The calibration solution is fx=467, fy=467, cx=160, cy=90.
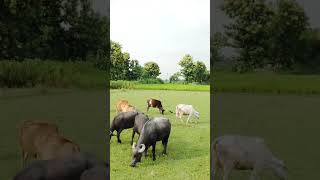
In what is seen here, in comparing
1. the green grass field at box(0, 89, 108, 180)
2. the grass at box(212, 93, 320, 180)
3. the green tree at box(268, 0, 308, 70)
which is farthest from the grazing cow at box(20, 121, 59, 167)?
the green tree at box(268, 0, 308, 70)

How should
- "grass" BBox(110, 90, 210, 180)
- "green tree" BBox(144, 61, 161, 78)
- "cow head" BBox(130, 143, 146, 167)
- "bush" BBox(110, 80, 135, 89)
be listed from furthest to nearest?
"bush" BBox(110, 80, 135, 89), "green tree" BBox(144, 61, 161, 78), "cow head" BBox(130, 143, 146, 167), "grass" BBox(110, 90, 210, 180)

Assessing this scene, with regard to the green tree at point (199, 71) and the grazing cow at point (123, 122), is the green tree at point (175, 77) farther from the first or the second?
the grazing cow at point (123, 122)

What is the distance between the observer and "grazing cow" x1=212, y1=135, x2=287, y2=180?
5.79 m

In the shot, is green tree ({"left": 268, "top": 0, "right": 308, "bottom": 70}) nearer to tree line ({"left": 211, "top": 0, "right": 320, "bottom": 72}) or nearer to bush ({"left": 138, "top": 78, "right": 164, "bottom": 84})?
tree line ({"left": 211, "top": 0, "right": 320, "bottom": 72})

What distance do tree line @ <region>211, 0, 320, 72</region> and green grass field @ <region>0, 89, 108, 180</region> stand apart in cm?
335

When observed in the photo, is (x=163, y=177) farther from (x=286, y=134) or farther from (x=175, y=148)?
(x=286, y=134)

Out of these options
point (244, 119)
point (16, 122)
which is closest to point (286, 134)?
point (244, 119)

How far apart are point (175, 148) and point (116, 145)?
118 cm

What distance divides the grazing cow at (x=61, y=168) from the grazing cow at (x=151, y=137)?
2.73 m

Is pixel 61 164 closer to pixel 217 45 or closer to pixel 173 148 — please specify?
pixel 173 148

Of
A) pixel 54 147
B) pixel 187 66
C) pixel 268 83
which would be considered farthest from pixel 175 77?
pixel 54 147

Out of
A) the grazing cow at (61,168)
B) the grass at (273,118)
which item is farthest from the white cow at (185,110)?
the grazing cow at (61,168)

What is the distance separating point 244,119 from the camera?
12.5 meters

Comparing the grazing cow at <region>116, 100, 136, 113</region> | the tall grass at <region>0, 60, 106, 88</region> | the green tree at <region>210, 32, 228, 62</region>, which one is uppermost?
the green tree at <region>210, 32, 228, 62</region>
